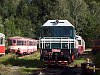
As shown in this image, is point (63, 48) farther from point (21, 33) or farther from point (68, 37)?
point (21, 33)

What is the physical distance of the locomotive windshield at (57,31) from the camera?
80.6 ft

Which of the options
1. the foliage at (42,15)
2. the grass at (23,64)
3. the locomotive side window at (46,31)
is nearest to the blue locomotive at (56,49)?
the locomotive side window at (46,31)

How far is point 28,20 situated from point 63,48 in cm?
5817

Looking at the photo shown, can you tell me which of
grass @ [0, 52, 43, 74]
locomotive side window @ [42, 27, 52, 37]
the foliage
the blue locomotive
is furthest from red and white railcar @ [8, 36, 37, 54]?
the foliage

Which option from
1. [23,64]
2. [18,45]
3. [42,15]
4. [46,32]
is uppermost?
[42,15]

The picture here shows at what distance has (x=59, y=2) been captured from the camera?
7194 cm

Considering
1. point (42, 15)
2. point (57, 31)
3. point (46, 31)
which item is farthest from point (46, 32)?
point (42, 15)

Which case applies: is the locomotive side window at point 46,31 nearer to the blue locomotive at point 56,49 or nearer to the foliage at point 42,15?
the blue locomotive at point 56,49

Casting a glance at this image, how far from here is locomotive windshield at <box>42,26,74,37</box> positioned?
967 inches

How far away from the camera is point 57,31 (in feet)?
81.1

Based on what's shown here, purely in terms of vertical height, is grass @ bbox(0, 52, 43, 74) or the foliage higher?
the foliage

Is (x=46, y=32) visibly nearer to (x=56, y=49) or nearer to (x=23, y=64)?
(x=56, y=49)

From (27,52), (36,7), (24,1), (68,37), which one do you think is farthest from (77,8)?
(68,37)

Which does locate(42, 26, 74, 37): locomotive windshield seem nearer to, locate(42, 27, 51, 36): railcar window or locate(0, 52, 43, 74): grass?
locate(42, 27, 51, 36): railcar window
